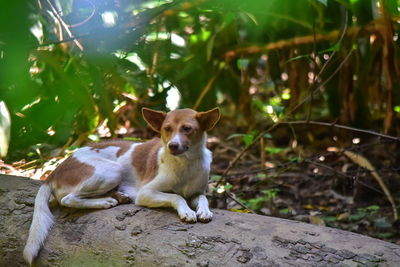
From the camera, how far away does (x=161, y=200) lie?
3.55 m

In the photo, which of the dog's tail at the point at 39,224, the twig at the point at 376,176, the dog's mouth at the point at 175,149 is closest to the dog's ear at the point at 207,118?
the dog's mouth at the point at 175,149

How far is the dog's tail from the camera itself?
3.03m

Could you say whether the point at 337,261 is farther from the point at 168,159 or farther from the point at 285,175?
the point at 285,175

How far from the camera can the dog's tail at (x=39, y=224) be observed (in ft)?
9.95

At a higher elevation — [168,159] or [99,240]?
[168,159]

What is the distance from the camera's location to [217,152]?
6.98 meters

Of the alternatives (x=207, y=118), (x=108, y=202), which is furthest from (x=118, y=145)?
(x=207, y=118)

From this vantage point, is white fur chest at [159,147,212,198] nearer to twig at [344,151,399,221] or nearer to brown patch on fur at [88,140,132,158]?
brown patch on fur at [88,140,132,158]

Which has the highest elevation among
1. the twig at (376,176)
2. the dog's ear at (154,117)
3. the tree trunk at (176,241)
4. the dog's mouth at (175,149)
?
the dog's ear at (154,117)

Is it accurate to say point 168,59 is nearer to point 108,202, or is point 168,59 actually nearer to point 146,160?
point 108,202

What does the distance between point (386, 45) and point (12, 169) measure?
4.33 metres

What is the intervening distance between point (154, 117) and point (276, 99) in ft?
15.1

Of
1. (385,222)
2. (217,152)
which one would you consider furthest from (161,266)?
(217,152)

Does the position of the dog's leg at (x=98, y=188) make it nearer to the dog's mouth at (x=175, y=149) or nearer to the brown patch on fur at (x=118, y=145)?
the brown patch on fur at (x=118, y=145)
